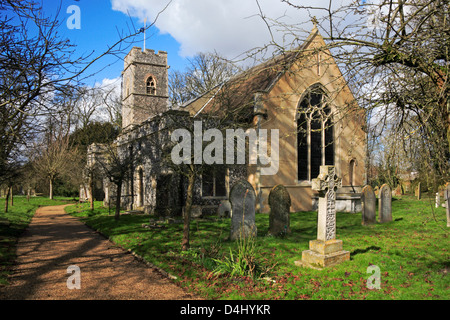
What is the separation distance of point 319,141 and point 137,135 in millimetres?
11349

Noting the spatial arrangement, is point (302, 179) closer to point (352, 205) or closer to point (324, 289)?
point (352, 205)

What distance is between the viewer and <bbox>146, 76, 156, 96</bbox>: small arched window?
76.1 ft

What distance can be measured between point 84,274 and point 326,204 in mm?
5712

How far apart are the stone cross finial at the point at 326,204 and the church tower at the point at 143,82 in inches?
673

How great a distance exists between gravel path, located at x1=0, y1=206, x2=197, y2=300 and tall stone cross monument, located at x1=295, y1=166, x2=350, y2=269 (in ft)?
9.36

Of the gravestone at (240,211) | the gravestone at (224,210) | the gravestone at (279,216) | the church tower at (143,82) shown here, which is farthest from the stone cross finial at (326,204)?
the church tower at (143,82)

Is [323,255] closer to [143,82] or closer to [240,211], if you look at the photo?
[240,211]

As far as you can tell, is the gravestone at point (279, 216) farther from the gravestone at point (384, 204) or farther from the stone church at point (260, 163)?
the gravestone at point (384, 204)

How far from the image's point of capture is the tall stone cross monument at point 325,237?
260 inches

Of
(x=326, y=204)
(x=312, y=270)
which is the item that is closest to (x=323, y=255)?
(x=312, y=270)

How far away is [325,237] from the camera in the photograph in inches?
268

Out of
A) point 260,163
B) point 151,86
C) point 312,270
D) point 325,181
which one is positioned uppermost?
point 151,86

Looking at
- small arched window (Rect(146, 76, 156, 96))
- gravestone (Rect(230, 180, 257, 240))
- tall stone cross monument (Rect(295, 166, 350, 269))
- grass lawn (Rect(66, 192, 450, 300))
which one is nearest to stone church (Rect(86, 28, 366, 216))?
gravestone (Rect(230, 180, 257, 240))

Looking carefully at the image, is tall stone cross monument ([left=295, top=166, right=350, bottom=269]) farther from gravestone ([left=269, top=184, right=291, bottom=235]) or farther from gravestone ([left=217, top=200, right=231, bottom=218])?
gravestone ([left=217, top=200, right=231, bottom=218])
